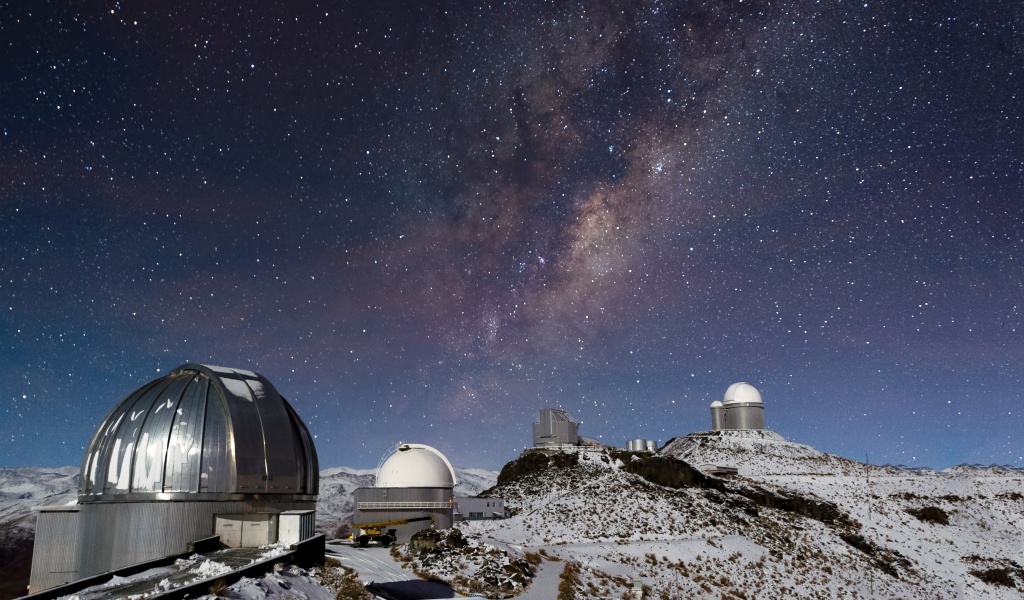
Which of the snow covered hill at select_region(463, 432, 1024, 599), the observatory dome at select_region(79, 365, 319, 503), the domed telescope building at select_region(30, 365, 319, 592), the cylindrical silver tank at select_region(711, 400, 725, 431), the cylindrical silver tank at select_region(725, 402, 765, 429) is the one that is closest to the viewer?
the domed telescope building at select_region(30, 365, 319, 592)

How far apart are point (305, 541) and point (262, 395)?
409 cm

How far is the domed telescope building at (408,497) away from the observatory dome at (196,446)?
19979 millimetres

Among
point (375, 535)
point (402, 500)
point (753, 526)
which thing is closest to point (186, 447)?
point (375, 535)

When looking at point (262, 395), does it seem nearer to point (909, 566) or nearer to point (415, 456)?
point (415, 456)

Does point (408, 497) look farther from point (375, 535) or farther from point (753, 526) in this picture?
point (753, 526)

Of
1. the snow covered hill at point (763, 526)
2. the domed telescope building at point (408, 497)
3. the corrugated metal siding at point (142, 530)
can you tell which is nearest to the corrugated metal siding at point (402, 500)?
the domed telescope building at point (408, 497)

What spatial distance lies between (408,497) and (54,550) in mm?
21736

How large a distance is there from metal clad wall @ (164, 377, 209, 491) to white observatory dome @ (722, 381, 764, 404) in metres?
72.4

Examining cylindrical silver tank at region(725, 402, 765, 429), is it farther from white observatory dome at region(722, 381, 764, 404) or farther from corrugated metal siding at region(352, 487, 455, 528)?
corrugated metal siding at region(352, 487, 455, 528)

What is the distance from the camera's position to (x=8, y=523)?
10012 cm

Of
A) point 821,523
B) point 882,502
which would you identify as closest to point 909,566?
point 821,523

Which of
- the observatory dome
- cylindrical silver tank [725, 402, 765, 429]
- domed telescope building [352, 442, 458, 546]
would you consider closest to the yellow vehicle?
domed telescope building [352, 442, 458, 546]

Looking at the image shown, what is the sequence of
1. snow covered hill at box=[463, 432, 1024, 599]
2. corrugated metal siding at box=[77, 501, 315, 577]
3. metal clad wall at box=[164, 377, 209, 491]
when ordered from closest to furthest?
corrugated metal siding at box=[77, 501, 315, 577] < metal clad wall at box=[164, 377, 209, 491] < snow covered hill at box=[463, 432, 1024, 599]

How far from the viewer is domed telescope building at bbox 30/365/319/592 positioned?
14.4 meters
